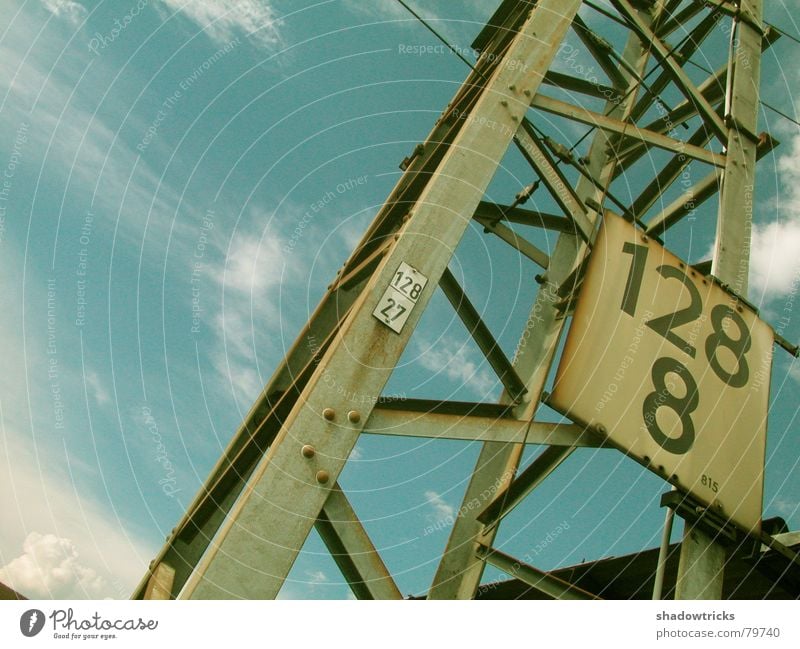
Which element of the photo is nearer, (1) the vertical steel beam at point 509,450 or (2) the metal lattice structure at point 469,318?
(2) the metal lattice structure at point 469,318

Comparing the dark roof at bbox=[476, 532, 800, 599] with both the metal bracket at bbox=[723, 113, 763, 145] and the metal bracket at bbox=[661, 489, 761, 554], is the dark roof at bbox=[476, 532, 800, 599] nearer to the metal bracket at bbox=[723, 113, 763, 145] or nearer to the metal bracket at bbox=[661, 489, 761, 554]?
the metal bracket at bbox=[661, 489, 761, 554]

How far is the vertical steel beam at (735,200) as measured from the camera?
400 cm

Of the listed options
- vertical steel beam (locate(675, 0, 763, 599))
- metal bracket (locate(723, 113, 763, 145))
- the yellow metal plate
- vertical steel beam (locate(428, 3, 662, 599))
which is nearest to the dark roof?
A: vertical steel beam (locate(675, 0, 763, 599))

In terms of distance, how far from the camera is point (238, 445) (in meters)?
4.56

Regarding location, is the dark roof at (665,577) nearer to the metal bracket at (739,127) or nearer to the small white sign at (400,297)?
the small white sign at (400,297)

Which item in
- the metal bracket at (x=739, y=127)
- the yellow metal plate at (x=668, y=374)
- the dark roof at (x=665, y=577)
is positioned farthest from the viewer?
the metal bracket at (x=739, y=127)

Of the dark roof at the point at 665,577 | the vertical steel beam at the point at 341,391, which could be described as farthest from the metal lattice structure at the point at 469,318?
the dark roof at the point at 665,577

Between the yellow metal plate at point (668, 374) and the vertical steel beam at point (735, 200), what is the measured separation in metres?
0.30

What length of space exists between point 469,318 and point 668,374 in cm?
130

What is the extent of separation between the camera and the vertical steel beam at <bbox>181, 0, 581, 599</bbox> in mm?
2678

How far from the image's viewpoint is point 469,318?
13.0 ft

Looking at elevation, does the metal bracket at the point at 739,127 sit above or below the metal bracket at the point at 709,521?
above

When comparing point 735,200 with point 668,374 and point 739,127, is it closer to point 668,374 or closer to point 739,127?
point 739,127
